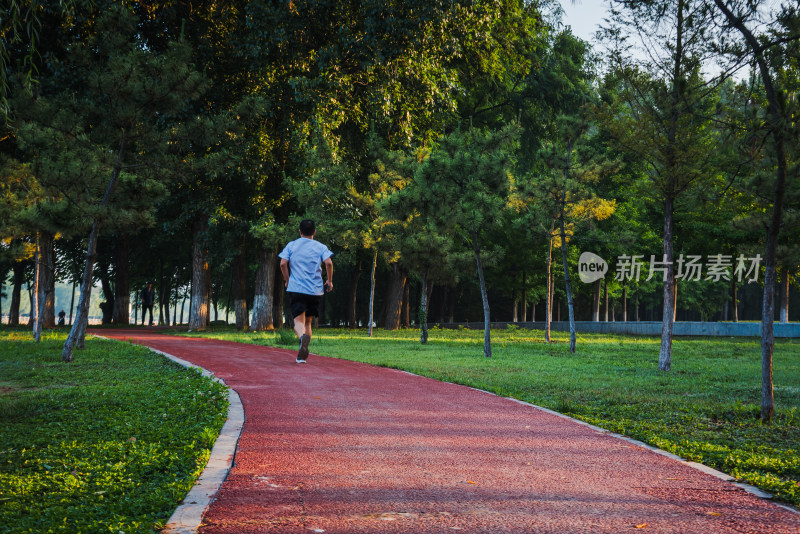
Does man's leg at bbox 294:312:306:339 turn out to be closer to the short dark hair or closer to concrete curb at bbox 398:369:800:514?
the short dark hair

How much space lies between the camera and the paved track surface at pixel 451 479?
363cm

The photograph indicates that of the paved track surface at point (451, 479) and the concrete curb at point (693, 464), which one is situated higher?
the paved track surface at point (451, 479)

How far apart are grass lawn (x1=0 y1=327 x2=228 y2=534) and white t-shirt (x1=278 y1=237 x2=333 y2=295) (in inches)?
92.9

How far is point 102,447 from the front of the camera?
196 inches

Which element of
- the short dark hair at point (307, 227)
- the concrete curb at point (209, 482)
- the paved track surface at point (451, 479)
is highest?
the short dark hair at point (307, 227)

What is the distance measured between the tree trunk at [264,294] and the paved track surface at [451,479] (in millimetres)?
20493

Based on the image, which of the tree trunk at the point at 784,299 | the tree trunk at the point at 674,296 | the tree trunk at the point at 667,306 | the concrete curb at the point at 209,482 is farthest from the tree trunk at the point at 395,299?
the concrete curb at the point at 209,482

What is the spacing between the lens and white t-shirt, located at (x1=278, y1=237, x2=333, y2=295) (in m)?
11.0

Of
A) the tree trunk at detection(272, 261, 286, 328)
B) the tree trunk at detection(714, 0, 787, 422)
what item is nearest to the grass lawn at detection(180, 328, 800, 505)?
the tree trunk at detection(714, 0, 787, 422)

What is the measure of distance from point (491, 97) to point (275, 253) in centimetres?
1487

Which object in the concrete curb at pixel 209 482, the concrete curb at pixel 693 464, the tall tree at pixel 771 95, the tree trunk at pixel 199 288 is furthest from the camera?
the tree trunk at pixel 199 288

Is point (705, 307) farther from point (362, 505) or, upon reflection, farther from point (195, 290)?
point (362, 505)

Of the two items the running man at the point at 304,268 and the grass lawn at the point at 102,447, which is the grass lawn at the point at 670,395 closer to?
the running man at the point at 304,268

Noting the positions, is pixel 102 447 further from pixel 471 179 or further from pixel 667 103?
pixel 471 179
